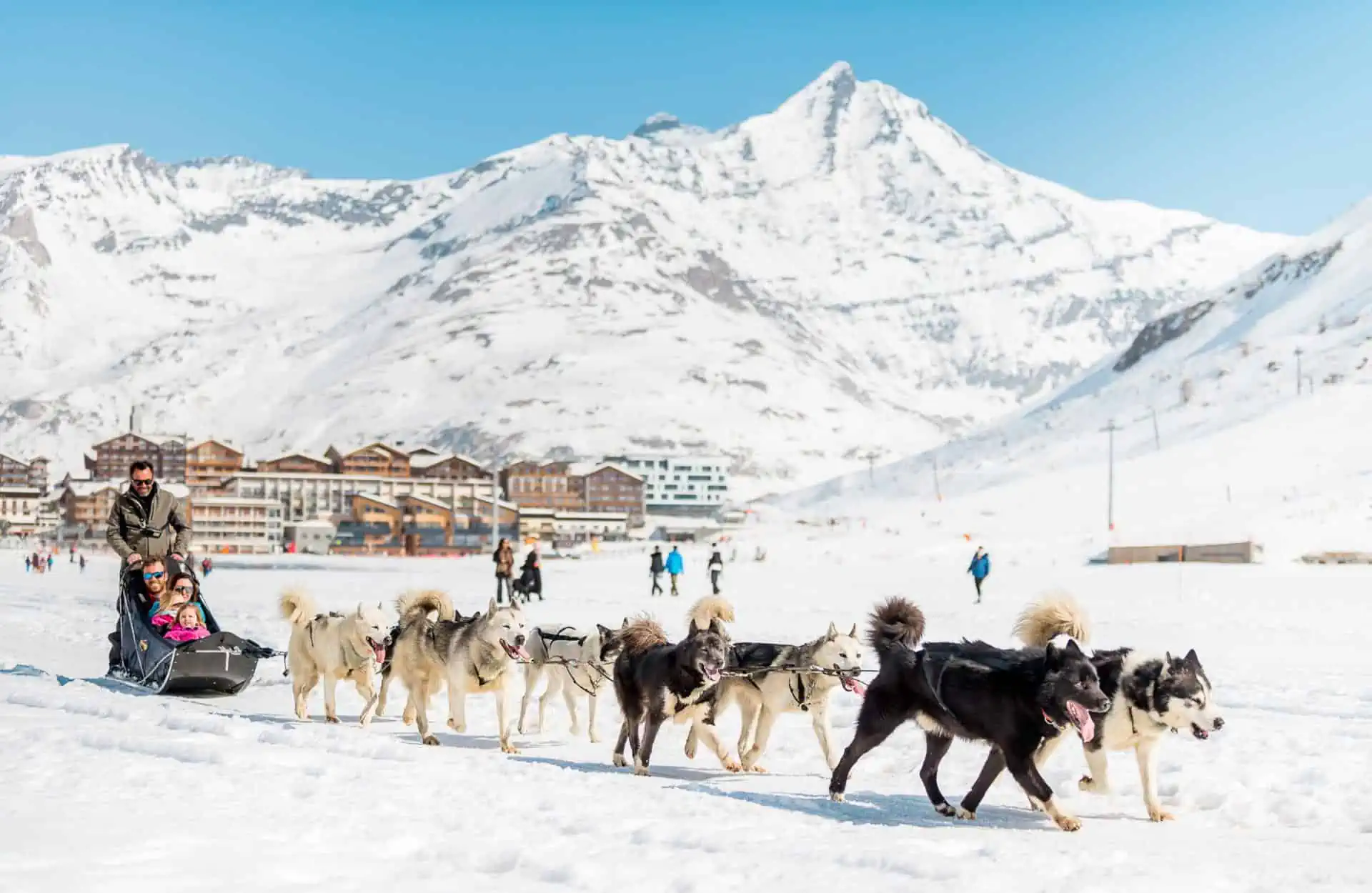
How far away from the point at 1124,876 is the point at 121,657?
12848 mm

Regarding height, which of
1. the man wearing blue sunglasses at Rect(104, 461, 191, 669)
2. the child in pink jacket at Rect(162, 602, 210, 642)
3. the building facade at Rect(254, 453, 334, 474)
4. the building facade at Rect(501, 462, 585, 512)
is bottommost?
the child in pink jacket at Rect(162, 602, 210, 642)

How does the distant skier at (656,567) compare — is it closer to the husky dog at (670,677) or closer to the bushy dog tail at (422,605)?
the bushy dog tail at (422,605)

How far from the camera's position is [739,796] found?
394 inches

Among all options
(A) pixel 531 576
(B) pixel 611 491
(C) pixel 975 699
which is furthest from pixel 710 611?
(B) pixel 611 491

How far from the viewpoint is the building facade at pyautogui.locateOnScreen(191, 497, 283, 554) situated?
131m

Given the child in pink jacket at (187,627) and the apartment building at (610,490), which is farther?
the apartment building at (610,490)

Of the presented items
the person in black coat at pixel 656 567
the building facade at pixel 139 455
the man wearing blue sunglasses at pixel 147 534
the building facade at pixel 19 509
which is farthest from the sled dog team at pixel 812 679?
the building facade at pixel 139 455

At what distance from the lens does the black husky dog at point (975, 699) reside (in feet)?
29.2

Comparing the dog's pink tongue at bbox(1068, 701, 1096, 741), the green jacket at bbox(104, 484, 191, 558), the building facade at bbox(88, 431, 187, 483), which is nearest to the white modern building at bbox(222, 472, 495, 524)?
the building facade at bbox(88, 431, 187, 483)

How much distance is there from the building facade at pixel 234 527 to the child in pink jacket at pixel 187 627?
117197 millimetres

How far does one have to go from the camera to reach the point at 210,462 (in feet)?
594

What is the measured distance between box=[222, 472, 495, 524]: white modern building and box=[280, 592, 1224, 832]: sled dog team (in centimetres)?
13091

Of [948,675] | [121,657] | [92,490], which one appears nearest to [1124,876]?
[948,675]

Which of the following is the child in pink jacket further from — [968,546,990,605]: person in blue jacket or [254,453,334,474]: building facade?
[254,453,334,474]: building facade
